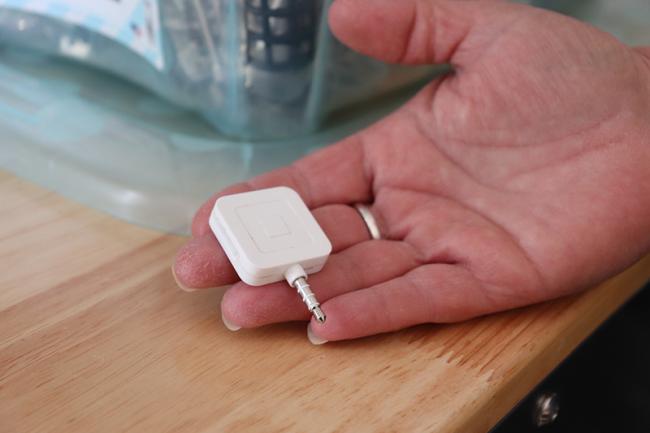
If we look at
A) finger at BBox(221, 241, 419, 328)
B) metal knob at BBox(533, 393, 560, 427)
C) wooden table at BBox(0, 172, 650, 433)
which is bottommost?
metal knob at BBox(533, 393, 560, 427)

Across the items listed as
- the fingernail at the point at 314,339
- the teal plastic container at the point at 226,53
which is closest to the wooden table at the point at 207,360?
the fingernail at the point at 314,339

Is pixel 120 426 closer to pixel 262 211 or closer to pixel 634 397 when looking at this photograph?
pixel 262 211

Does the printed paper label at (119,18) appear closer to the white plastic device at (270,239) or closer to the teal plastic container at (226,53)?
the teal plastic container at (226,53)

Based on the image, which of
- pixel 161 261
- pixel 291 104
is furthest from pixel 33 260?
pixel 291 104

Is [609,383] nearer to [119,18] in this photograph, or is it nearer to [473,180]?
Result: [473,180]

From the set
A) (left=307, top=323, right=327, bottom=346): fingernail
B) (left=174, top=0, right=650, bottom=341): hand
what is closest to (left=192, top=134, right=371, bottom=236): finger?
(left=174, top=0, right=650, bottom=341): hand

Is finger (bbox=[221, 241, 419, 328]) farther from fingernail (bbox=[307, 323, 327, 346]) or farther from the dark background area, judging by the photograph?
the dark background area

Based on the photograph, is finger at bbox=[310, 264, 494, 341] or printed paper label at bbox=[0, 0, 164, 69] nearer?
finger at bbox=[310, 264, 494, 341]
